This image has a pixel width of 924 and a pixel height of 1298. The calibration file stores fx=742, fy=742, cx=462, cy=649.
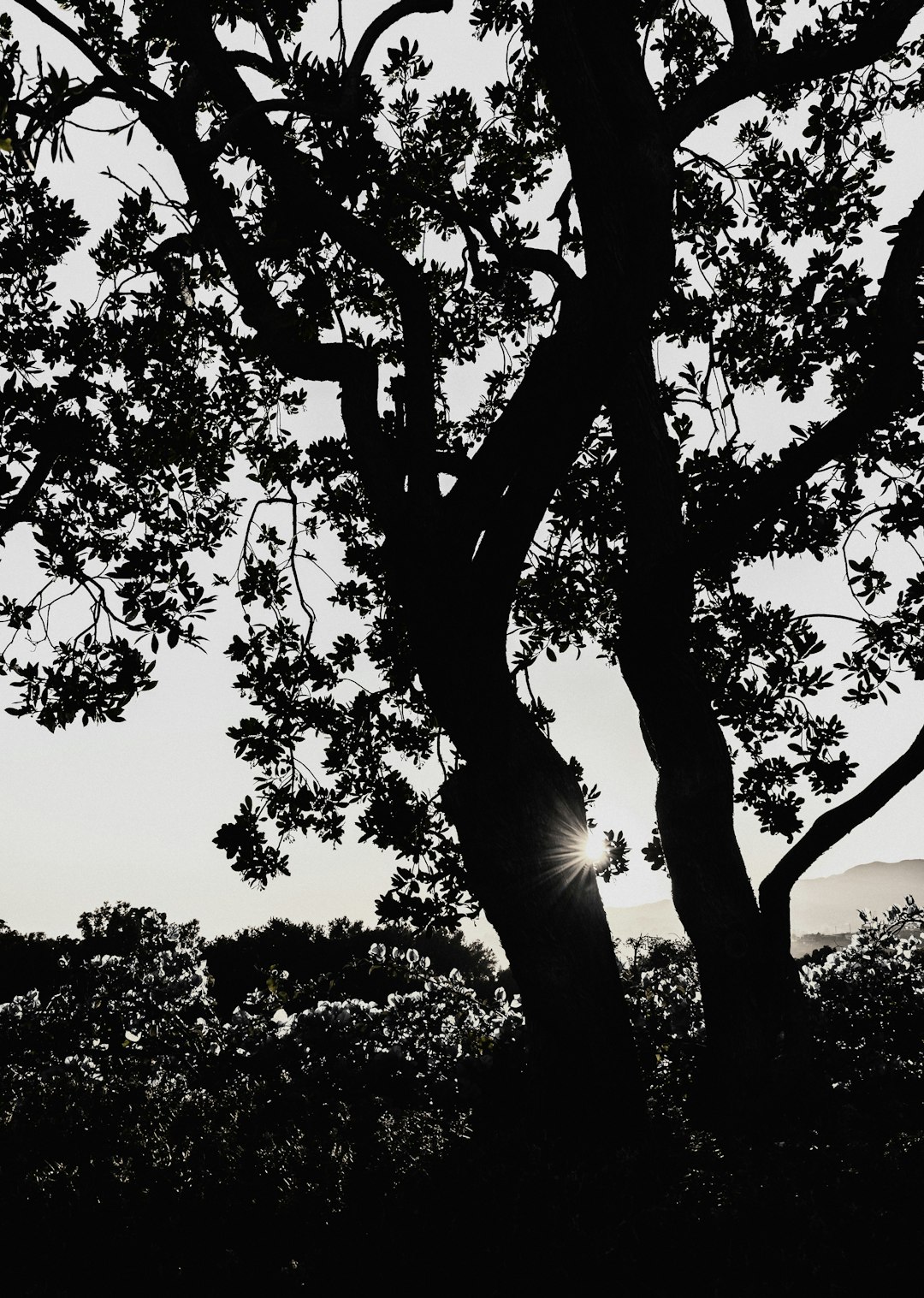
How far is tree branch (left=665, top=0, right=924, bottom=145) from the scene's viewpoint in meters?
5.51

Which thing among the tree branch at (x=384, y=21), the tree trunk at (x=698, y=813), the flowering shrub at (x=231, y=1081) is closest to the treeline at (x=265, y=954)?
the flowering shrub at (x=231, y=1081)

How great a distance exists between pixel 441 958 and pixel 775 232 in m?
34.1

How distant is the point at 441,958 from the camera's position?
117 feet

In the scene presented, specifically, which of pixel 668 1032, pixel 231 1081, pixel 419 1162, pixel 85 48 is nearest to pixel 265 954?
pixel 231 1081

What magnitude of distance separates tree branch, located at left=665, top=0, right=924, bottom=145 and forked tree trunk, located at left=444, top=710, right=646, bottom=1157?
487 cm

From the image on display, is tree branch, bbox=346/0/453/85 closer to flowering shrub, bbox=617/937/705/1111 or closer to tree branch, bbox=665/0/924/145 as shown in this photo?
tree branch, bbox=665/0/924/145

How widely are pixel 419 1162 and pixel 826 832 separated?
3.81 metres

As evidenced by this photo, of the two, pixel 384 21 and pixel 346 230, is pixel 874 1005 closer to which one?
pixel 346 230

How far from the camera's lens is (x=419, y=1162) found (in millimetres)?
4793

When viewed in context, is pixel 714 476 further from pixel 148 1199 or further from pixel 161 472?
pixel 148 1199

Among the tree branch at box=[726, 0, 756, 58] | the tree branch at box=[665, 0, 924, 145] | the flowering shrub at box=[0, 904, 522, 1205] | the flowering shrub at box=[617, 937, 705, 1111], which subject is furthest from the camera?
the flowering shrub at box=[617, 937, 705, 1111]

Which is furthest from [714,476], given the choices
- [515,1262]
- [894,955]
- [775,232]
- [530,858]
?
[894,955]

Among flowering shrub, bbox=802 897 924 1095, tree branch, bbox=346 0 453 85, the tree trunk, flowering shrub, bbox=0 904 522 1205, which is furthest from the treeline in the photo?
tree branch, bbox=346 0 453 85

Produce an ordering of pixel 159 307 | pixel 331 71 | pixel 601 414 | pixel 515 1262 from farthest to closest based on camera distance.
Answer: pixel 601 414 < pixel 159 307 < pixel 331 71 < pixel 515 1262
